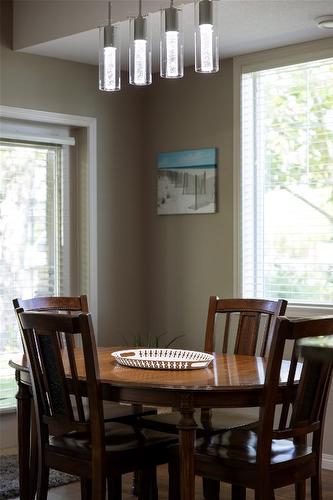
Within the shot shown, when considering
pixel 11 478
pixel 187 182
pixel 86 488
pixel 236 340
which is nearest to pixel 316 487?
pixel 86 488

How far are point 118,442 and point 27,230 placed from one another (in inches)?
89.0

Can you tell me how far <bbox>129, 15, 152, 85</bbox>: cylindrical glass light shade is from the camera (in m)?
3.14

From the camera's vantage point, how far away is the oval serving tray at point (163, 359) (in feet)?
9.78

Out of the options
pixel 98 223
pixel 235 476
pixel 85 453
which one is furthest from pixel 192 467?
pixel 98 223

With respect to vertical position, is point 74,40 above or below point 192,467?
above

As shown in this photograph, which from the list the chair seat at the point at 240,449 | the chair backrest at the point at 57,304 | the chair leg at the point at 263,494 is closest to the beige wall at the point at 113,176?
the chair backrest at the point at 57,304

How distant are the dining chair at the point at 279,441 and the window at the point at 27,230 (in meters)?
2.22

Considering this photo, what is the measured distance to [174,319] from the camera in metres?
5.24

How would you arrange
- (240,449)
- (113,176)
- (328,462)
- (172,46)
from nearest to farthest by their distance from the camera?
(240,449), (172,46), (328,462), (113,176)

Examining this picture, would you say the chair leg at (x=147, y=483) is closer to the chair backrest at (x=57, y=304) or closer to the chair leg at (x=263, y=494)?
the chair leg at (x=263, y=494)

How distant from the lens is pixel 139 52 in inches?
123

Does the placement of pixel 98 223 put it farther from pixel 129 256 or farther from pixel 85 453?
pixel 85 453

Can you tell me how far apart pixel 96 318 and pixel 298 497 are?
93.9 inches

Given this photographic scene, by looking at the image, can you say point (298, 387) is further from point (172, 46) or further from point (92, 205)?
point (92, 205)
